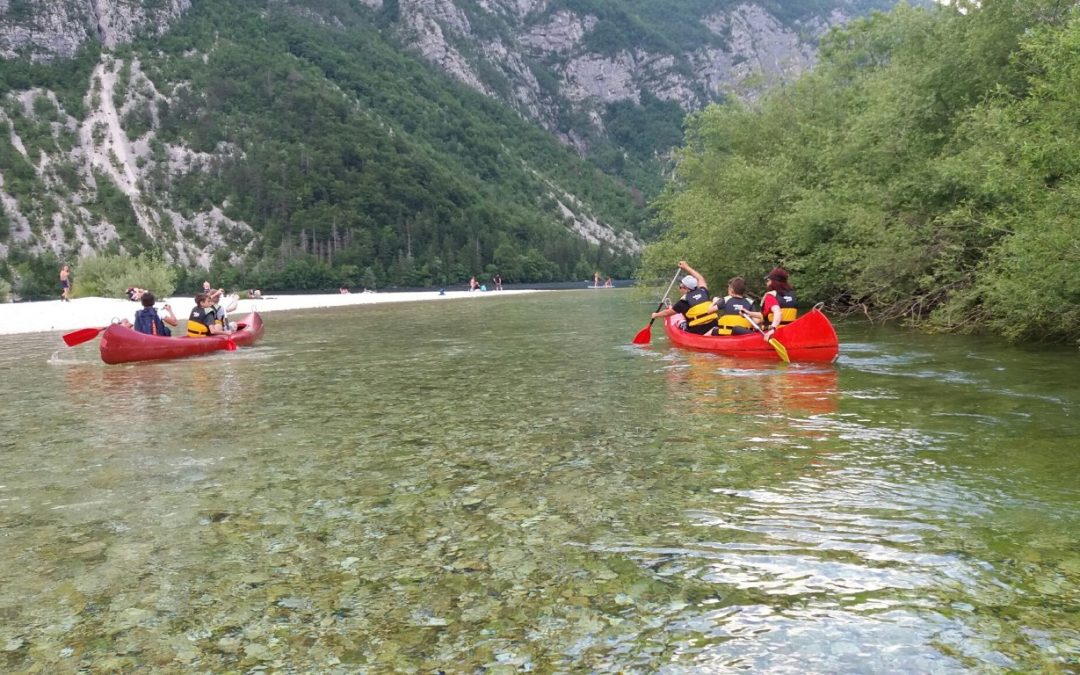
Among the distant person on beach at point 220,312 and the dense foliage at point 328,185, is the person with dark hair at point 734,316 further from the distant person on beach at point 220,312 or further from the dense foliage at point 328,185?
the dense foliage at point 328,185

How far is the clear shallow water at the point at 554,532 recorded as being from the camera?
4.13m

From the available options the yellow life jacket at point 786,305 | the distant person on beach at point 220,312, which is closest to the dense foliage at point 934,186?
the yellow life jacket at point 786,305

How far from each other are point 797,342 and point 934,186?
25.4 feet

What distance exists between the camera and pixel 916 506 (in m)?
6.16

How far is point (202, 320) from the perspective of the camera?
2117 centimetres

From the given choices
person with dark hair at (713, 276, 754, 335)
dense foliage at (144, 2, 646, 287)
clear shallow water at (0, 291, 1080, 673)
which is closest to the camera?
clear shallow water at (0, 291, 1080, 673)

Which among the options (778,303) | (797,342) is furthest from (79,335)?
(797,342)

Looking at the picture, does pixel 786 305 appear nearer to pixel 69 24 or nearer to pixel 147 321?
pixel 147 321

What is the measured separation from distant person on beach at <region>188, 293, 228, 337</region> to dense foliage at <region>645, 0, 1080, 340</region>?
18.8 metres

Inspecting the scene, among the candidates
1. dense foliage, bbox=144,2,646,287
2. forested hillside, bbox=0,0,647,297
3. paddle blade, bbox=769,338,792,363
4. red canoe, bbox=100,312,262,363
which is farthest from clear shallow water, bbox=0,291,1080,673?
dense foliage, bbox=144,2,646,287

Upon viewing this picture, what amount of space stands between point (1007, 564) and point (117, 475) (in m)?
8.10

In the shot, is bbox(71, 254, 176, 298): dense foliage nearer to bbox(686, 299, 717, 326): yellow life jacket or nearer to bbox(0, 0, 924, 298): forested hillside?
bbox(686, 299, 717, 326): yellow life jacket

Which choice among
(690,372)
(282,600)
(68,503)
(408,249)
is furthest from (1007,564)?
(408,249)

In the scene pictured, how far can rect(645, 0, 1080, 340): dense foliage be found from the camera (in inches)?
565
